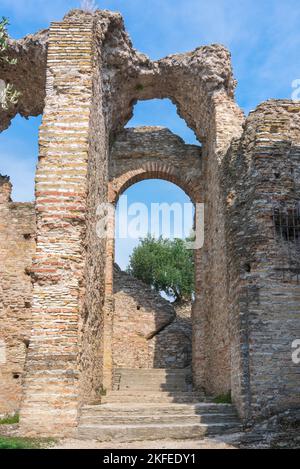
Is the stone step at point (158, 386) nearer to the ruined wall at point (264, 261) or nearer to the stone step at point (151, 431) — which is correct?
the ruined wall at point (264, 261)

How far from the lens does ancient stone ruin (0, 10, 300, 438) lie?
6.50 metres

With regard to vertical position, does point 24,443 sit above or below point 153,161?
below

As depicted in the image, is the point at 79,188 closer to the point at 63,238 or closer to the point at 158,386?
the point at 63,238

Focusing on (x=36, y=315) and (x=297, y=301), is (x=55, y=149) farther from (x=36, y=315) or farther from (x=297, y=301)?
(x=297, y=301)

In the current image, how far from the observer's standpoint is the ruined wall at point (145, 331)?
14828 millimetres

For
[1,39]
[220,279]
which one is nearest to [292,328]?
[220,279]

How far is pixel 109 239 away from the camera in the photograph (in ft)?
37.3

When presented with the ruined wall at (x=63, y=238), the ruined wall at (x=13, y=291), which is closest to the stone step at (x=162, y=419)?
the ruined wall at (x=63, y=238)

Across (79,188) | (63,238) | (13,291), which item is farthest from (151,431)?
(13,291)

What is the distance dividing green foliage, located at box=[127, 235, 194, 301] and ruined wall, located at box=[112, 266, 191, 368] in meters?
6.17

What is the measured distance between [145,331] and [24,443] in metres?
9.72

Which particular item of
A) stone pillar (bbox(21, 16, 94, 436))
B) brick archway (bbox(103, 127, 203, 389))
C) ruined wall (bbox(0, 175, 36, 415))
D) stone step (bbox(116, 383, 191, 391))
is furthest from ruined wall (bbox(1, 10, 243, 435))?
ruined wall (bbox(0, 175, 36, 415))

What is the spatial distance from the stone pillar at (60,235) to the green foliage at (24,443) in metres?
0.20

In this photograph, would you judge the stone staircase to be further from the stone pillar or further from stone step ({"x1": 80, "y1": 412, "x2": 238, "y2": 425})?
the stone pillar
